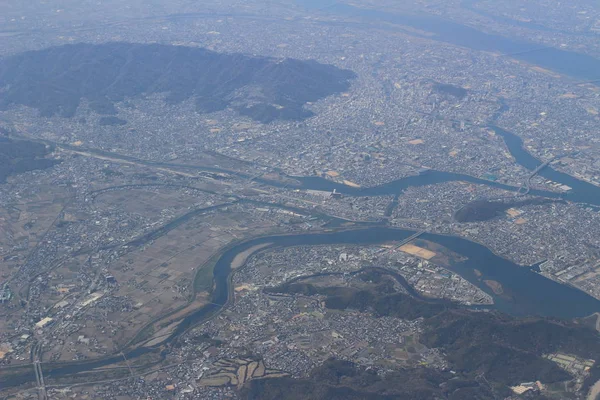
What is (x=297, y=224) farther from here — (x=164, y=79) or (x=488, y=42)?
(x=488, y=42)

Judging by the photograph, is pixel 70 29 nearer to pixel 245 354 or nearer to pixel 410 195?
pixel 410 195

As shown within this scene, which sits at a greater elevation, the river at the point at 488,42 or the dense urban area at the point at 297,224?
the river at the point at 488,42

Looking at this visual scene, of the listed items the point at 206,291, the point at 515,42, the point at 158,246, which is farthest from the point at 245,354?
the point at 515,42

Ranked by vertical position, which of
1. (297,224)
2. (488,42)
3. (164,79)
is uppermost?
(488,42)

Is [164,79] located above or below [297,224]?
above

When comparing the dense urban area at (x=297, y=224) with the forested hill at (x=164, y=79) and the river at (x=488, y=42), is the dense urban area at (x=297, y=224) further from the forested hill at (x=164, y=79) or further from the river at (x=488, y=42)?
the river at (x=488, y=42)

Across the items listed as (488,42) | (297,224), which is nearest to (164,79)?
(297,224)

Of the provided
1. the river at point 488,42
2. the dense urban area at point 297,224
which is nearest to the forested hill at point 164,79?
the dense urban area at point 297,224

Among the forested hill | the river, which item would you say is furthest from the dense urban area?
the river

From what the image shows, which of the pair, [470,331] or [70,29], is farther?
[70,29]

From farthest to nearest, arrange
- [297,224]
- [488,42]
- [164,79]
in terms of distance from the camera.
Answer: [488,42]
[164,79]
[297,224]

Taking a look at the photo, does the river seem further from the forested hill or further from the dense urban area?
the forested hill
